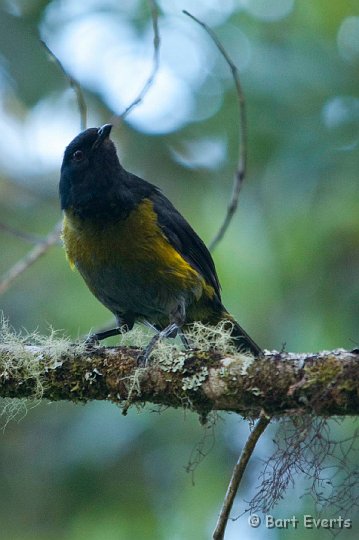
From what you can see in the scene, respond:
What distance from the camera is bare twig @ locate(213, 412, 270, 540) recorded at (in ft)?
9.67

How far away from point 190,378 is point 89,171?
184 centimetres

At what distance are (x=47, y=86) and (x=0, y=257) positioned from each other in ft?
6.25

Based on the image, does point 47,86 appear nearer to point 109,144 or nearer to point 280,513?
point 109,144

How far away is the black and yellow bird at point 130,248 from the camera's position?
4508 millimetres

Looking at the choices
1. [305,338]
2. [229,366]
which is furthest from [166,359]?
[305,338]

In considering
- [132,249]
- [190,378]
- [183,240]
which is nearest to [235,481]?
[190,378]

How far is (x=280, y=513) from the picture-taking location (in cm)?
496

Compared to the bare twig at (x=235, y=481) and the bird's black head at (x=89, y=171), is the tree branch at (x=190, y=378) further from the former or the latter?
the bird's black head at (x=89, y=171)

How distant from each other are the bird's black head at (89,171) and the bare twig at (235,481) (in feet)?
6.53

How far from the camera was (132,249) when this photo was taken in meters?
4.51

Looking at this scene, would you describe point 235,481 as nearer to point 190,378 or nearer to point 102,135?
point 190,378

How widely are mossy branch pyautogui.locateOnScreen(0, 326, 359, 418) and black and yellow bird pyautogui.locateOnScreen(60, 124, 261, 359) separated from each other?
2.52 feet

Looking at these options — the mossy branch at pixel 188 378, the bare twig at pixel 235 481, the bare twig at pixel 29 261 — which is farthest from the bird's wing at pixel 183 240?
the bare twig at pixel 235 481

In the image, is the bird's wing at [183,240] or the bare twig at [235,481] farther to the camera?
the bird's wing at [183,240]
